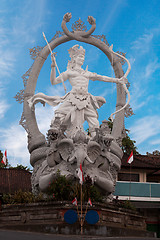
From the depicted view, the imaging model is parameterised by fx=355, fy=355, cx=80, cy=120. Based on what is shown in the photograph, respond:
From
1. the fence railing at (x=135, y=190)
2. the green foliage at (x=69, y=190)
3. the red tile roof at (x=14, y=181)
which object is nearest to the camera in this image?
the green foliage at (x=69, y=190)

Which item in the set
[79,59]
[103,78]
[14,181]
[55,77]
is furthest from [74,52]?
[14,181]

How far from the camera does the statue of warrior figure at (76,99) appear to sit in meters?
16.6

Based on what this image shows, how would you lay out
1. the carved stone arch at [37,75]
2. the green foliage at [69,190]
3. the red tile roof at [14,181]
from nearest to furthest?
the green foliage at [69,190] < the carved stone arch at [37,75] < the red tile roof at [14,181]

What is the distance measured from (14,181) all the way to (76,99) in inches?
389

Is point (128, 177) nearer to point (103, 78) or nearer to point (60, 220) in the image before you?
point (103, 78)

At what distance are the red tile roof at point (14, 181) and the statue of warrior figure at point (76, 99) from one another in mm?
7404

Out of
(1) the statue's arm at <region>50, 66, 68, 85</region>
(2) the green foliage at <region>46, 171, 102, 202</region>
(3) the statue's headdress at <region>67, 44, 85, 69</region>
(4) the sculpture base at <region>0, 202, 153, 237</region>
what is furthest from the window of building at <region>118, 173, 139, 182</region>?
(2) the green foliage at <region>46, 171, 102, 202</region>

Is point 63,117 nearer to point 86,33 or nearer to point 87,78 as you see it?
point 87,78

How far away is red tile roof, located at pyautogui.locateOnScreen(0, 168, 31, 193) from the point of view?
907 inches

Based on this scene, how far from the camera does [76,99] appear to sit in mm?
16719

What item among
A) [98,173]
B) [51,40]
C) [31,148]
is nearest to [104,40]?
[51,40]

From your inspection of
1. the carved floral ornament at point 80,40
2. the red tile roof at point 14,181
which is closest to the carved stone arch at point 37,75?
the carved floral ornament at point 80,40

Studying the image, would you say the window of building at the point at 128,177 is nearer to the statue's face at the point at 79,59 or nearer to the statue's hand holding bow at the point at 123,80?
the statue's hand holding bow at the point at 123,80

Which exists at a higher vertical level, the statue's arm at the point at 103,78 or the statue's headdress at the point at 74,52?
the statue's headdress at the point at 74,52
